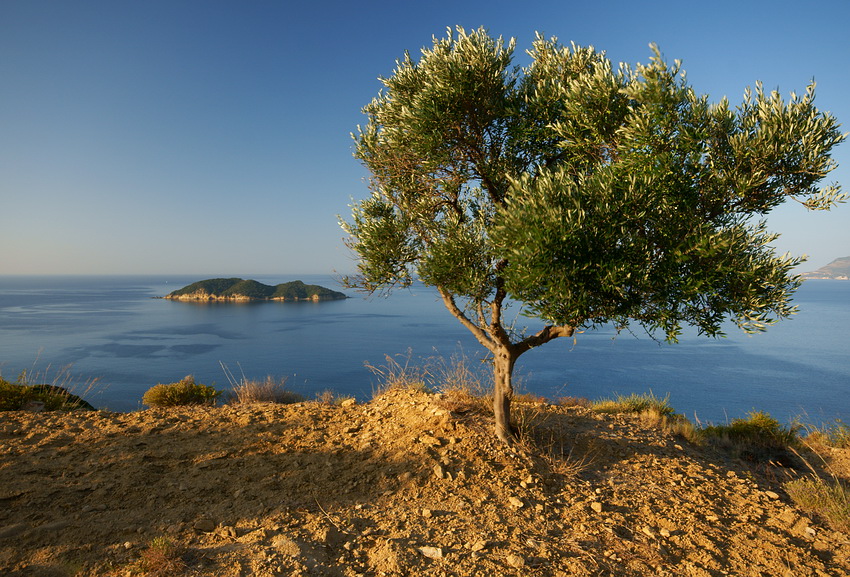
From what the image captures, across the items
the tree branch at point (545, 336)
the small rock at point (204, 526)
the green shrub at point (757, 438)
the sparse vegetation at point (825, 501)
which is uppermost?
the tree branch at point (545, 336)

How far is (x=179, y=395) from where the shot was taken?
485 inches

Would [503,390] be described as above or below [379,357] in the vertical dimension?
above

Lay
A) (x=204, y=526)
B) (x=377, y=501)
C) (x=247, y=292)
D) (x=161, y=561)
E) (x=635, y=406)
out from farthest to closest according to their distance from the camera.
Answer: (x=247, y=292) → (x=635, y=406) → (x=377, y=501) → (x=204, y=526) → (x=161, y=561)

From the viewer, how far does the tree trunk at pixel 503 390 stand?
838 centimetres

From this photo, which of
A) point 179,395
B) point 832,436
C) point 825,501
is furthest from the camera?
point 179,395

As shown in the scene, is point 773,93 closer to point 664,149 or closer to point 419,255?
point 664,149

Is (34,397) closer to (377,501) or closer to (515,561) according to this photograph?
(377,501)

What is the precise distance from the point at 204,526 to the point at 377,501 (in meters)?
2.26

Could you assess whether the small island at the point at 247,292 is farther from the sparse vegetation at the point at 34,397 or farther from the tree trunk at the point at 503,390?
the tree trunk at the point at 503,390

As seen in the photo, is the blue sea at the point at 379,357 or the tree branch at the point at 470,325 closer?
the tree branch at the point at 470,325

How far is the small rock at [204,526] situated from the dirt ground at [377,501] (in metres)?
0.02

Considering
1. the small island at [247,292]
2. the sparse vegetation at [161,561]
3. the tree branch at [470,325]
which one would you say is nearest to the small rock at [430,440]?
the tree branch at [470,325]

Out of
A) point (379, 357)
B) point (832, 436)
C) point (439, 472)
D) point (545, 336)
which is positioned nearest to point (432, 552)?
point (439, 472)

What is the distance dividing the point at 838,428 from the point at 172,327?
68788 millimetres
